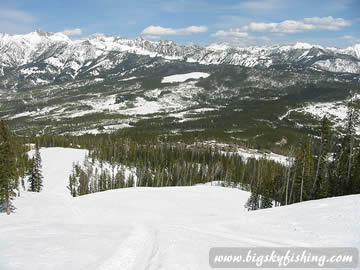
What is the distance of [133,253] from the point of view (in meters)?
19.9

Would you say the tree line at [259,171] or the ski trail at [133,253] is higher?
the ski trail at [133,253]

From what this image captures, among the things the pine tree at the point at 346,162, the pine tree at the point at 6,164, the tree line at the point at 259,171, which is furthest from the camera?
the tree line at the point at 259,171

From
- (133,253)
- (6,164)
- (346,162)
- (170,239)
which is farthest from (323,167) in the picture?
(6,164)

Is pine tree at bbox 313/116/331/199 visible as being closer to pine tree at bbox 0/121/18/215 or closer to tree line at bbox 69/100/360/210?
tree line at bbox 69/100/360/210

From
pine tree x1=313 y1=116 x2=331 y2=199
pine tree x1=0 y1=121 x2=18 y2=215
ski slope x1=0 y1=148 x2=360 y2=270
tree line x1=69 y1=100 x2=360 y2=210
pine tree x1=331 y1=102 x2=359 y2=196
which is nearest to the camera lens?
ski slope x1=0 y1=148 x2=360 y2=270

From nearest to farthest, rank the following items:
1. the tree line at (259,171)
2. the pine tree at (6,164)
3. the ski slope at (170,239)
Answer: the ski slope at (170,239) → the pine tree at (6,164) → the tree line at (259,171)

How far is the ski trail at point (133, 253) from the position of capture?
58.1 feet

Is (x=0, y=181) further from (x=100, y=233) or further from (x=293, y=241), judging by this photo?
(x=293, y=241)

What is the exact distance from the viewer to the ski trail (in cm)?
1772

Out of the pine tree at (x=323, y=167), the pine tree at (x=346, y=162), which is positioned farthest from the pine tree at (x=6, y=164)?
the pine tree at (x=346, y=162)

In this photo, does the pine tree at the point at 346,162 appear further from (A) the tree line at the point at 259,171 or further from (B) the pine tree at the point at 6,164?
(B) the pine tree at the point at 6,164

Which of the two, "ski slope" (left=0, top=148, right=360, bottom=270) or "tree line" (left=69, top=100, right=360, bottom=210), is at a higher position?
"ski slope" (left=0, top=148, right=360, bottom=270)

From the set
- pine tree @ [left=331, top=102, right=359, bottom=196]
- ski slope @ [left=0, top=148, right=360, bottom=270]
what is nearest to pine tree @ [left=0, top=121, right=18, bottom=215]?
ski slope @ [left=0, top=148, right=360, bottom=270]

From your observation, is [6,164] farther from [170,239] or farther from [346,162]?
[346,162]
